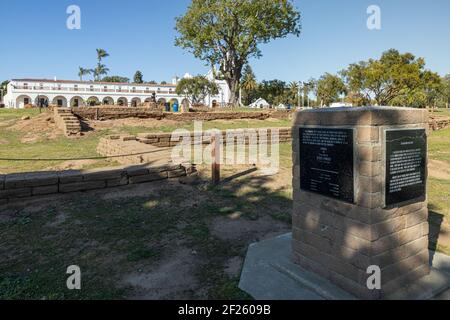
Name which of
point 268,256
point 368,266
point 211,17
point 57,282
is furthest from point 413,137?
point 211,17

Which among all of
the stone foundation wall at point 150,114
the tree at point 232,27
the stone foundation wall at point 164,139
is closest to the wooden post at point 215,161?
the stone foundation wall at point 164,139

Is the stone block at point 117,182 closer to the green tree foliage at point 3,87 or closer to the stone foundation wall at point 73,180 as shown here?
the stone foundation wall at point 73,180

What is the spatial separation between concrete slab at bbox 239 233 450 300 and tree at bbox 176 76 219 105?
195 feet

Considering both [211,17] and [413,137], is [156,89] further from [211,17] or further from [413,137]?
[413,137]

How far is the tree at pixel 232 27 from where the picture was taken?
32812mm

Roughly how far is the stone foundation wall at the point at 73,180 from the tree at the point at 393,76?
35977 millimetres

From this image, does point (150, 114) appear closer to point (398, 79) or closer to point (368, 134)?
point (368, 134)

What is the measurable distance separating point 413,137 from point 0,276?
436 centimetres

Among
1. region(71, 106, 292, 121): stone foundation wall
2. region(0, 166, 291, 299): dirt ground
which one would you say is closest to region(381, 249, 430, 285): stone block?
region(0, 166, 291, 299): dirt ground

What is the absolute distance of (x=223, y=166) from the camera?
9.02 m

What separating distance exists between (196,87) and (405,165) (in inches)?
2380

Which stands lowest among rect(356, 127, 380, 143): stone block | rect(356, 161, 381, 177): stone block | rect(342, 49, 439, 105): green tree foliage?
rect(356, 161, 381, 177): stone block

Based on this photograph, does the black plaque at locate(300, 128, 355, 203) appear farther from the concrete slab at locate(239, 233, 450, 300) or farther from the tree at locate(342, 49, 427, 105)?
the tree at locate(342, 49, 427, 105)

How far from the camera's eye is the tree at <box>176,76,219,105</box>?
6138cm
